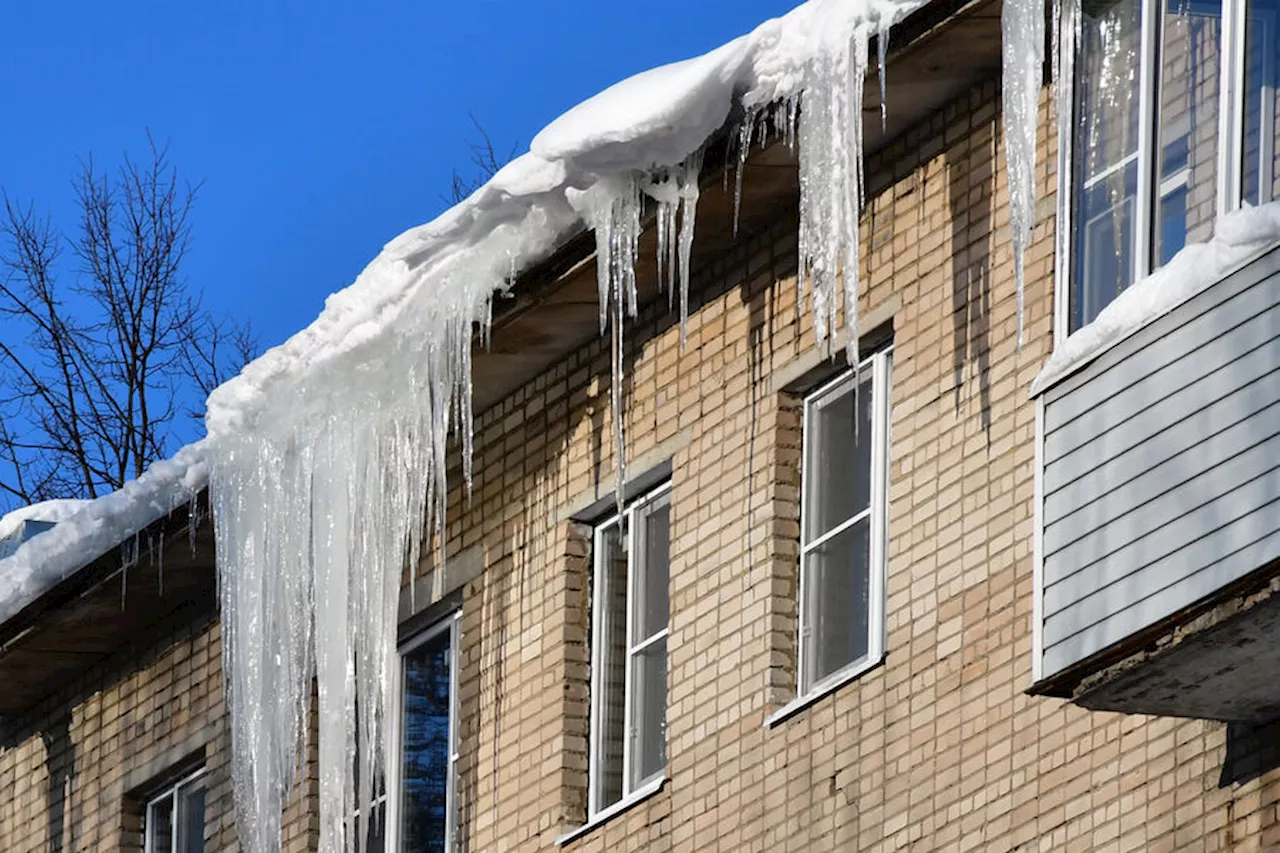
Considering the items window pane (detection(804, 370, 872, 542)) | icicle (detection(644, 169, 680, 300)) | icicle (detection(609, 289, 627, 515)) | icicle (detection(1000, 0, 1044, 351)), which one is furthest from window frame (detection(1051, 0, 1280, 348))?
icicle (detection(609, 289, 627, 515))

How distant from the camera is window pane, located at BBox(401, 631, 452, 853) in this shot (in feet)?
48.0

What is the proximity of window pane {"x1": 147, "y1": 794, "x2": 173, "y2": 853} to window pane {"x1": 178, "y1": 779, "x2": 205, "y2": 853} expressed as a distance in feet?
0.58

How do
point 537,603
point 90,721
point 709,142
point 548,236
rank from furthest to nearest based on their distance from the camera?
point 90,721 < point 537,603 < point 548,236 < point 709,142

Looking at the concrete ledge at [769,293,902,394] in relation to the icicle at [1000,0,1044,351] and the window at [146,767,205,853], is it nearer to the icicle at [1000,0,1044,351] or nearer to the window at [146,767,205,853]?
the icicle at [1000,0,1044,351]

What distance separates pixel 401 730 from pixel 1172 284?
19.9ft

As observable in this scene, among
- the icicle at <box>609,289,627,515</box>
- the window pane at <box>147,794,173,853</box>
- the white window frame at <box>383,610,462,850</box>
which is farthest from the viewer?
the window pane at <box>147,794,173,853</box>

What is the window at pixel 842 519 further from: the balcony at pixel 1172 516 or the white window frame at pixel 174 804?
the white window frame at pixel 174 804

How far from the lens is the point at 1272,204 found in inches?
365

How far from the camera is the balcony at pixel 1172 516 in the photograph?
361 inches

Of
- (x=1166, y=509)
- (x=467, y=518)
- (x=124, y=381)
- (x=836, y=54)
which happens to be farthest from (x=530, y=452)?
(x=124, y=381)

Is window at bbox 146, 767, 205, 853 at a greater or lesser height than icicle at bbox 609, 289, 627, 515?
lesser

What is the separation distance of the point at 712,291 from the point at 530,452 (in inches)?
56.9

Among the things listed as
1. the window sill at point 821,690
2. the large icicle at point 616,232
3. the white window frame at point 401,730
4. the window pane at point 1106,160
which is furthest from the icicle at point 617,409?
the window pane at point 1106,160

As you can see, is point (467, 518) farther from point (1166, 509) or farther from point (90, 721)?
point (1166, 509)
